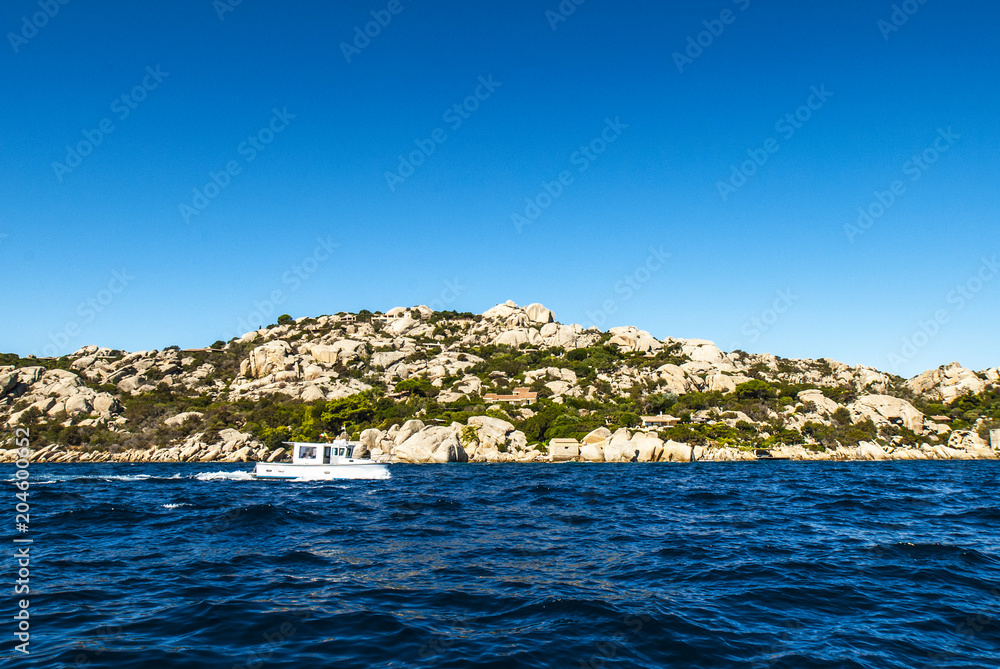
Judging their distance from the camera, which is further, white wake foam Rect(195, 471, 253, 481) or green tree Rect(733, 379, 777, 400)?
green tree Rect(733, 379, 777, 400)

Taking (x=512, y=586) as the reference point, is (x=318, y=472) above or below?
above

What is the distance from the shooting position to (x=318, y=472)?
136ft

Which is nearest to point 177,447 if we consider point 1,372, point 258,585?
point 1,372

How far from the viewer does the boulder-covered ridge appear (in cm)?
7362

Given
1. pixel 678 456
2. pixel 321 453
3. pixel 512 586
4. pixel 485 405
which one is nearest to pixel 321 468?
pixel 321 453

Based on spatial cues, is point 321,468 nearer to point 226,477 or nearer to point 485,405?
point 226,477

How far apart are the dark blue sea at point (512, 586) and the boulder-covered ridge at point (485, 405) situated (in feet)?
156

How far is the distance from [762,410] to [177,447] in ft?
290

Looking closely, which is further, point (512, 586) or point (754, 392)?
point (754, 392)

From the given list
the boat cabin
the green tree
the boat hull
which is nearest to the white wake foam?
the boat hull

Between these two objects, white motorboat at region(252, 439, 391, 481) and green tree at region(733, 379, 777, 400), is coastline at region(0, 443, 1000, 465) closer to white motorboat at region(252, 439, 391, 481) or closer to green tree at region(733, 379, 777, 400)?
green tree at region(733, 379, 777, 400)

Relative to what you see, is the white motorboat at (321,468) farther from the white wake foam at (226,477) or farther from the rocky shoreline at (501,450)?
the rocky shoreline at (501,450)

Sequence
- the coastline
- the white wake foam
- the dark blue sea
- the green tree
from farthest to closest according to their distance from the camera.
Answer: the green tree < the coastline < the white wake foam < the dark blue sea

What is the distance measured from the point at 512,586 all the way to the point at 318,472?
33239 millimetres
